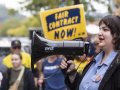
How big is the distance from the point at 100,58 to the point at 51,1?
1051cm

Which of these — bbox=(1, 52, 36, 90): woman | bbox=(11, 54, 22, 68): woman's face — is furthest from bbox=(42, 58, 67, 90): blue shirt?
bbox=(11, 54, 22, 68): woman's face

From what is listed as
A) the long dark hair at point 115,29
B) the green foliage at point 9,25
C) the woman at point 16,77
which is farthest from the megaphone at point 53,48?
the green foliage at point 9,25

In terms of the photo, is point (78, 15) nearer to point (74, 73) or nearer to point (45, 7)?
point (74, 73)

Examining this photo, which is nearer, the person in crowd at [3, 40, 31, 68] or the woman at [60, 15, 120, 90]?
the woman at [60, 15, 120, 90]

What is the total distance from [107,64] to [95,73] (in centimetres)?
17

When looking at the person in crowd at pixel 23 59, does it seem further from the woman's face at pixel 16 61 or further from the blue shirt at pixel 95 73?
the blue shirt at pixel 95 73

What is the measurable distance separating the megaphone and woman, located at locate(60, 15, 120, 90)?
0.22 m

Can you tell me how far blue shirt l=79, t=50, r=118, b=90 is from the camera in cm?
146

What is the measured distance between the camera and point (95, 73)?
5.24 ft

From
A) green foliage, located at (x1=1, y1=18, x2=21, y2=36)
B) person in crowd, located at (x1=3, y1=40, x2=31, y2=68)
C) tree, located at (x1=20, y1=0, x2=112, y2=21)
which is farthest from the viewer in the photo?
green foliage, located at (x1=1, y1=18, x2=21, y2=36)

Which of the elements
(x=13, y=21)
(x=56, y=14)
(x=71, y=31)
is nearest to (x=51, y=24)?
(x=56, y=14)

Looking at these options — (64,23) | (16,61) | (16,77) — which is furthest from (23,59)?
(64,23)

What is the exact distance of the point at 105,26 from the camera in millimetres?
1552

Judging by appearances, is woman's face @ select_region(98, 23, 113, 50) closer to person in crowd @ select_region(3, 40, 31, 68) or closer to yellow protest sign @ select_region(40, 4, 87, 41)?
yellow protest sign @ select_region(40, 4, 87, 41)
